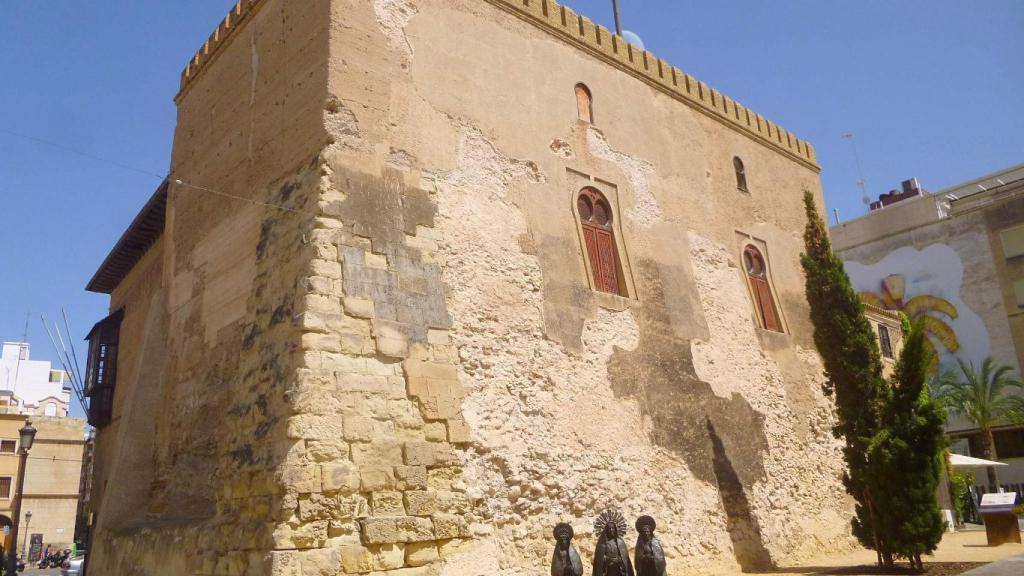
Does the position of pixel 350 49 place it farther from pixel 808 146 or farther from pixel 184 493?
pixel 808 146

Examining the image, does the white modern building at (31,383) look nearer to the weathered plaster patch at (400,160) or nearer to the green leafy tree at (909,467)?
the weathered plaster patch at (400,160)

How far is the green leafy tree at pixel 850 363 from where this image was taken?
9.86 metres

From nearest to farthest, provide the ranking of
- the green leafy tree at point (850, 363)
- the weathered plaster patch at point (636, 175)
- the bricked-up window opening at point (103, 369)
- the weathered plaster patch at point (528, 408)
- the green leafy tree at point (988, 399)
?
1. the weathered plaster patch at point (528, 408)
2. the green leafy tree at point (850, 363)
3. the weathered plaster patch at point (636, 175)
4. the bricked-up window opening at point (103, 369)
5. the green leafy tree at point (988, 399)

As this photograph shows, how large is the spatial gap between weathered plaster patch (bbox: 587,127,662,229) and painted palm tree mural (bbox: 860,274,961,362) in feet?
67.5

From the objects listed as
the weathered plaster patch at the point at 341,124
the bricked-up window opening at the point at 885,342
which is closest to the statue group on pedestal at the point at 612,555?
the weathered plaster patch at the point at 341,124

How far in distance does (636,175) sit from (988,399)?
20509 millimetres

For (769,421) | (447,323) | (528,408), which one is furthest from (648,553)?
(769,421)

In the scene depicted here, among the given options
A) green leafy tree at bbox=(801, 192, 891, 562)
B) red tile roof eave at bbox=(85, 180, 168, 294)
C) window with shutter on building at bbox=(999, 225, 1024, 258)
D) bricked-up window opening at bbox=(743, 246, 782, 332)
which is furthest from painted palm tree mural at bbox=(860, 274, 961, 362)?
red tile roof eave at bbox=(85, 180, 168, 294)

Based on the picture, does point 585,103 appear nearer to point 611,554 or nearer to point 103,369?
point 611,554

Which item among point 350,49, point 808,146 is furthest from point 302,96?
point 808,146

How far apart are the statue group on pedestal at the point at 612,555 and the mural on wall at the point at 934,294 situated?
23933 millimetres

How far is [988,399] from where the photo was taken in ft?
82.2

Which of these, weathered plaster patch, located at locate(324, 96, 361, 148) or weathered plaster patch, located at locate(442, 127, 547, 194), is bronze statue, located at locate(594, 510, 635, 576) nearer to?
weathered plaster patch, located at locate(442, 127, 547, 194)

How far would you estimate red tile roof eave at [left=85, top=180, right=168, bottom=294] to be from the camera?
12.8 meters
